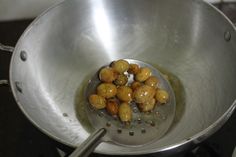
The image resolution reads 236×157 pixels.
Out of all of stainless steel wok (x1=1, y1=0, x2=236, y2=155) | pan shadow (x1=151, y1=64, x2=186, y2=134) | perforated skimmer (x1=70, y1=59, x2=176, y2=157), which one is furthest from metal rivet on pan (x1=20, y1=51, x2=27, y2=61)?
pan shadow (x1=151, y1=64, x2=186, y2=134)

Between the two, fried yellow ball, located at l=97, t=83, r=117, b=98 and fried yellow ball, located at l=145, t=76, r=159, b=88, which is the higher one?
fried yellow ball, located at l=145, t=76, r=159, b=88

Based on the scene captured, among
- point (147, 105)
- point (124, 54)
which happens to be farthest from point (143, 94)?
point (124, 54)

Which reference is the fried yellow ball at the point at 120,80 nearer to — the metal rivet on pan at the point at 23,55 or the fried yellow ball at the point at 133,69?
the fried yellow ball at the point at 133,69

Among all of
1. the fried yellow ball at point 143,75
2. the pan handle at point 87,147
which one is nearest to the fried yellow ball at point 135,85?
the fried yellow ball at point 143,75

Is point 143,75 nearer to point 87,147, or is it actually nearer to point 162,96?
point 162,96

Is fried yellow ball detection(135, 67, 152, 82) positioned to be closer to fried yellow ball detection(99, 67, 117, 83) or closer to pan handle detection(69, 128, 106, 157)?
fried yellow ball detection(99, 67, 117, 83)

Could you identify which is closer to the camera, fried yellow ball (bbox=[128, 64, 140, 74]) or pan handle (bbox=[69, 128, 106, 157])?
pan handle (bbox=[69, 128, 106, 157])
